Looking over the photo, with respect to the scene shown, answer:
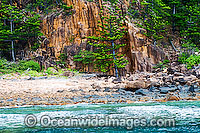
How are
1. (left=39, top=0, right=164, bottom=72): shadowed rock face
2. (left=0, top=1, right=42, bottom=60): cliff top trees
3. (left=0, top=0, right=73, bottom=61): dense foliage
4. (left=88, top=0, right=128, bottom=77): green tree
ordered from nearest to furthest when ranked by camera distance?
1. (left=88, top=0, right=128, bottom=77): green tree
2. (left=0, top=1, right=42, bottom=60): cliff top trees
3. (left=0, top=0, right=73, bottom=61): dense foliage
4. (left=39, top=0, right=164, bottom=72): shadowed rock face

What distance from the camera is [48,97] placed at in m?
8.42

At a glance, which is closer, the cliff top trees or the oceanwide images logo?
the oceanwide images logo

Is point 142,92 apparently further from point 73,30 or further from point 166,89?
point 73,30

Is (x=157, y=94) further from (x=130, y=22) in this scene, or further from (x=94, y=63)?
(x=130, y=22)

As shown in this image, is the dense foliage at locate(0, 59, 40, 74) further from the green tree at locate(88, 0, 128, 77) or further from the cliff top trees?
the green tree at locate(88, 0, 128, 77)

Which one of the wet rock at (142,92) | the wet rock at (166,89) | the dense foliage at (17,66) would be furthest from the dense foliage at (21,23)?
the wet rock at (166,89)

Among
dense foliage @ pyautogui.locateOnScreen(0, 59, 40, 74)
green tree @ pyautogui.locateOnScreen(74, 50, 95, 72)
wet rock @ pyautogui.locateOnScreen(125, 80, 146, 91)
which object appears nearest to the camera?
wet rock @ pyautogui.locateOnScreen(125, 80, 146, 91)

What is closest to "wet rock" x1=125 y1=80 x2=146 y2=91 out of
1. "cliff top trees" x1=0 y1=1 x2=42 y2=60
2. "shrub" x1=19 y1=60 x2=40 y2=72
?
"shrub" x1=19 y1=60 x2=40 y2=72

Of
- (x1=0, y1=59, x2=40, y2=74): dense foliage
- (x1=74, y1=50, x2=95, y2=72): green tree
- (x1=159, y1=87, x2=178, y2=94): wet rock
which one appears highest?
(x1=74, y1=50, x2=95, y2=72): green tree

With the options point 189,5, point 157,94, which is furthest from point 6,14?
point 189,5

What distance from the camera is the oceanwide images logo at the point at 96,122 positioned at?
429cm

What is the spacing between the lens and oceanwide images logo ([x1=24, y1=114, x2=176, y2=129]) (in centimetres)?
429

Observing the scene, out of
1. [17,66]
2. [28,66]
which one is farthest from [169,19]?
[17,66]

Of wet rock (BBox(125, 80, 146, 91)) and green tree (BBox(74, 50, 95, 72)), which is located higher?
green tree (BBox(74, 50, 95, 72))
